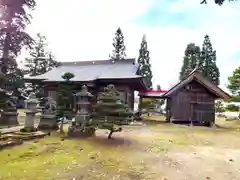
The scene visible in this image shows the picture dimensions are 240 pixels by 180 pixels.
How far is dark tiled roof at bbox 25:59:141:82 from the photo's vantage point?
21.8 meters

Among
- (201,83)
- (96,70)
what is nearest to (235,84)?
(201,83)

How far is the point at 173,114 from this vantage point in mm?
21625

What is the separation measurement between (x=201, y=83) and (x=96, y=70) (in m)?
10.0

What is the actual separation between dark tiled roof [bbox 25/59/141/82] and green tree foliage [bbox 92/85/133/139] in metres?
8.86

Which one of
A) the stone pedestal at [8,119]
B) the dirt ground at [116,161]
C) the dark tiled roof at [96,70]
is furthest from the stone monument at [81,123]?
the dark tiled roof at [96,70]

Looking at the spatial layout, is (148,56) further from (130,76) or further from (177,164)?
(177,164)

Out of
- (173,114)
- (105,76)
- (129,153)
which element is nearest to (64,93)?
(129,153)

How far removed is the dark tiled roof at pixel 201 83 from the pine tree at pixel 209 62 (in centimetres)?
2402

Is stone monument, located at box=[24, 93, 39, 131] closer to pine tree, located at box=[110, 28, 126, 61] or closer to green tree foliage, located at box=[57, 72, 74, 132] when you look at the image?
green tree foliage, located at box=[57, 72, 74, 132]

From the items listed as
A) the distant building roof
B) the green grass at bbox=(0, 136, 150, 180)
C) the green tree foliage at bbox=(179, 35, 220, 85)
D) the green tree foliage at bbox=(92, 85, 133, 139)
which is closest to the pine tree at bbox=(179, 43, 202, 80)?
the green tree foliage at bbox=(179, 35, 220, 85)

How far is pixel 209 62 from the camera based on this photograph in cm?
4531

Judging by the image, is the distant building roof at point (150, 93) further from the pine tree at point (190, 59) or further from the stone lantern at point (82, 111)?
the pine tree at point (190, 59)

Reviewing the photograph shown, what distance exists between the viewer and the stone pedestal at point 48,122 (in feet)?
44.9

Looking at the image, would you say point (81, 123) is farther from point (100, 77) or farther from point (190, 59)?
point (190, 59)
